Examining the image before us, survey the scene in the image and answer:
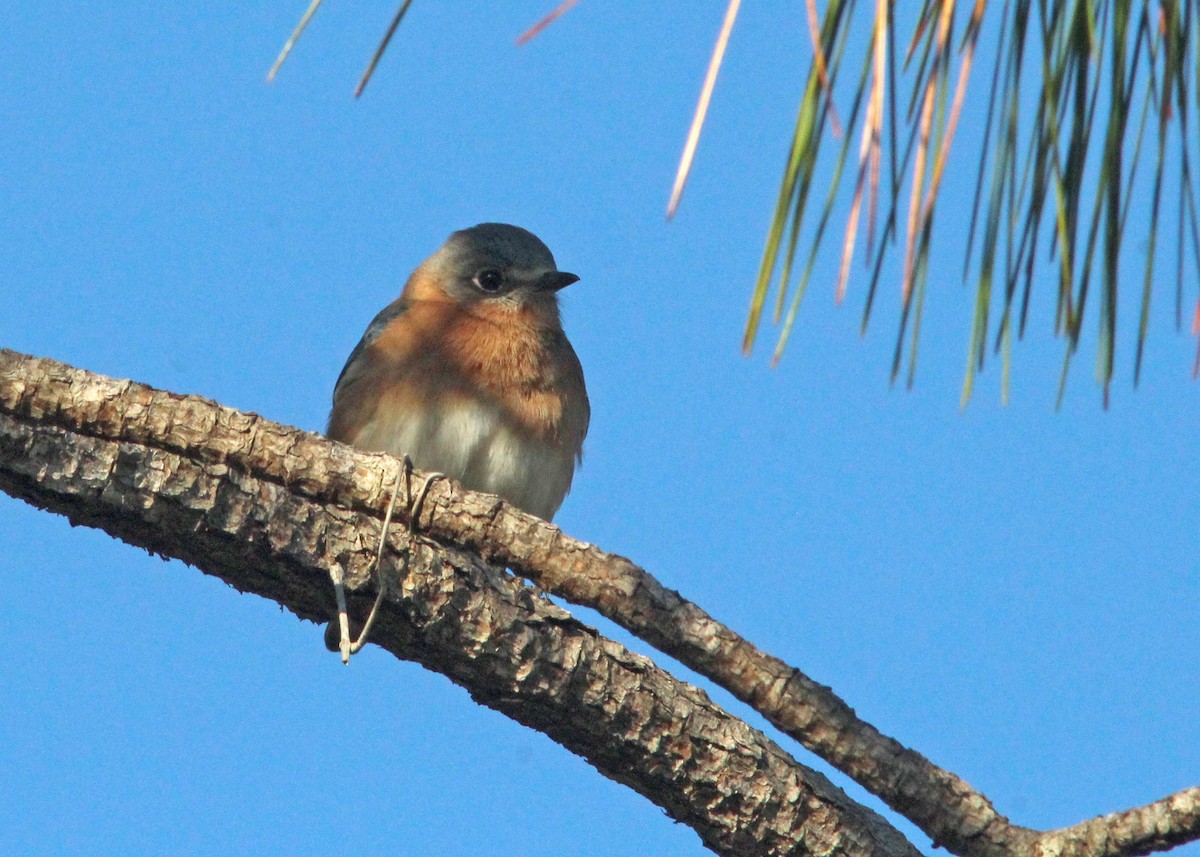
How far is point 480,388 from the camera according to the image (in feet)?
24.9

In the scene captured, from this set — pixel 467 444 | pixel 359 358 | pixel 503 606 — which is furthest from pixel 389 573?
pixel 359 358

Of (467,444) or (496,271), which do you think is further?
(496,271)

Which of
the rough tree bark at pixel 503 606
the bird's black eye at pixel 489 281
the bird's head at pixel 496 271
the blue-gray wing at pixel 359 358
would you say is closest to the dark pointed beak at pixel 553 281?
the bird's head at pixel 496 271

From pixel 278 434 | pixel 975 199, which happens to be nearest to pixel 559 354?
pixel 278 434

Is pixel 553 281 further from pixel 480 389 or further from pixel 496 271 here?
pixel 480 389

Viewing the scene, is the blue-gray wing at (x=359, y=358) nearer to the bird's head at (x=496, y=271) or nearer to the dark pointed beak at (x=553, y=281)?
the bird's head at (x=496, y=271)

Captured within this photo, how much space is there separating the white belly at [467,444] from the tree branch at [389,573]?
2622 mm

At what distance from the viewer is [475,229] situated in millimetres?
9164

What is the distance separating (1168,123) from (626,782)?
8.69 feet

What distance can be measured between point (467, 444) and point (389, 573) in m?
2.92

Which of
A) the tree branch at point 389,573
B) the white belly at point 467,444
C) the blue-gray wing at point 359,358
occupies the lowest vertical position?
the tree branch at point 389,573

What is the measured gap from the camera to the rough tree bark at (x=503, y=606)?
4293 mm

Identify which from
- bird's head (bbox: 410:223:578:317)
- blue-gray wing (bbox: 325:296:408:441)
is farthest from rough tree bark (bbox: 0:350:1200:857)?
bird's head (bbox: 410:223:578:317)

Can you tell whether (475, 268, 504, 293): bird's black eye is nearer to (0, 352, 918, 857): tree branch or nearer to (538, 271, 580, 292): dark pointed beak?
(538, 271, 580, 292): dark pointed beak
